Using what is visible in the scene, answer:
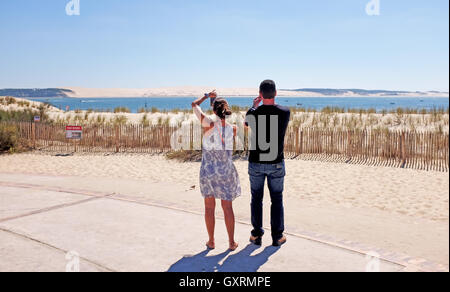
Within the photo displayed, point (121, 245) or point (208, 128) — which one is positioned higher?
point (208, 128)

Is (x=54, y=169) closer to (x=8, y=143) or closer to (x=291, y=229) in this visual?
(x=8, y=143)

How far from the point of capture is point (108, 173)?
11.4 meters

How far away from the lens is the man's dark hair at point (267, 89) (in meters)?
4.58

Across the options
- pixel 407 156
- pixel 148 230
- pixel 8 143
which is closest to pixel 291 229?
pixel 148 230

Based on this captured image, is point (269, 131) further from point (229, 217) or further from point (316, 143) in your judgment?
point (316, 143)

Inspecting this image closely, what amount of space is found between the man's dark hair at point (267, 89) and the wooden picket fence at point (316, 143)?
898cm

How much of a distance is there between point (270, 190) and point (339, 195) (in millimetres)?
4163

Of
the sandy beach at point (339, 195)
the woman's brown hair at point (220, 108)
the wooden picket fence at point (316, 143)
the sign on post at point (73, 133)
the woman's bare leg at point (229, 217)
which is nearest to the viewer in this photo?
the woman's brown hair at point (220, 108)

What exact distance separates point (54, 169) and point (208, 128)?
891 centimetres

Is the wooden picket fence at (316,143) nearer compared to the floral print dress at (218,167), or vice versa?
the floral print dress at (218,167)
